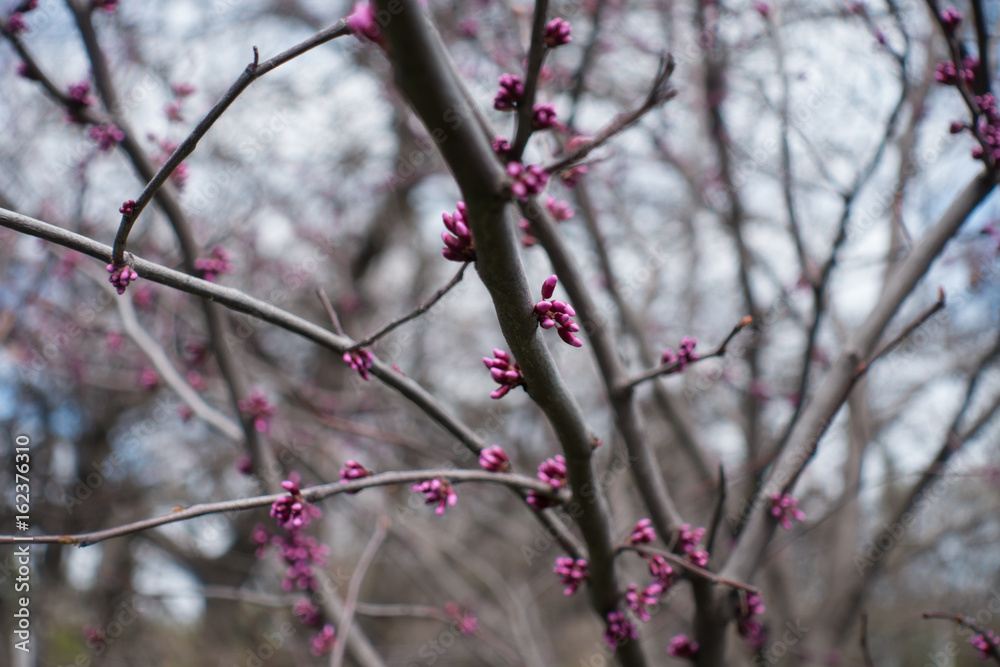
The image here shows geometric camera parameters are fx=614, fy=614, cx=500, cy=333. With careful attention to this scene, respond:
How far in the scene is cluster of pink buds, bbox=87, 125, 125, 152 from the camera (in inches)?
99.7

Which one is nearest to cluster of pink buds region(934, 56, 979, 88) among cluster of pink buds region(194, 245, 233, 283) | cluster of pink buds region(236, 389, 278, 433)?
cluster of pink buds region(194, 245, 233, 283)

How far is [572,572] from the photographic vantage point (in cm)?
210

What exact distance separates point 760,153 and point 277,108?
5.70 meters

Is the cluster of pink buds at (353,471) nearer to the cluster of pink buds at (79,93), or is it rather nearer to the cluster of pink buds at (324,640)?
the cluster of pink buds at (324,640)

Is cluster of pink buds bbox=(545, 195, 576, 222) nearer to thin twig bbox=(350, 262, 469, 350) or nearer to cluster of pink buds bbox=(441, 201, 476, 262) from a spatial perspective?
thin twig bbox=(350, 262, 469, 350)

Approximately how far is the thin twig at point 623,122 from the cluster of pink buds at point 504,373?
1.81 ft

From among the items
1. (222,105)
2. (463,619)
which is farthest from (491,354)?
(222,105)

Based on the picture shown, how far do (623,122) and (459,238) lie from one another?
0.43 m

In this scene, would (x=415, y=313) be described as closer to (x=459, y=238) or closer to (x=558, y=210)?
(x=459, y=238)

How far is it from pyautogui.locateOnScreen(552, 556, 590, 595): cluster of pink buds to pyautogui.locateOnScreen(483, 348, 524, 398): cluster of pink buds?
0.90 m

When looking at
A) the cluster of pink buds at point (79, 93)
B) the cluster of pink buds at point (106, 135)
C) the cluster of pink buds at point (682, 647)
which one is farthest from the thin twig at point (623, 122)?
the cluster of pink buds at point (79, 93)

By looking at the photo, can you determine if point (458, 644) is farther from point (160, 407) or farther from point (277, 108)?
point (277, 108)

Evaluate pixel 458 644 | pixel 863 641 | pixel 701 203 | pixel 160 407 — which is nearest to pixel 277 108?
pixel 160 407

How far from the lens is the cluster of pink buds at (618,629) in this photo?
210 centimetres
